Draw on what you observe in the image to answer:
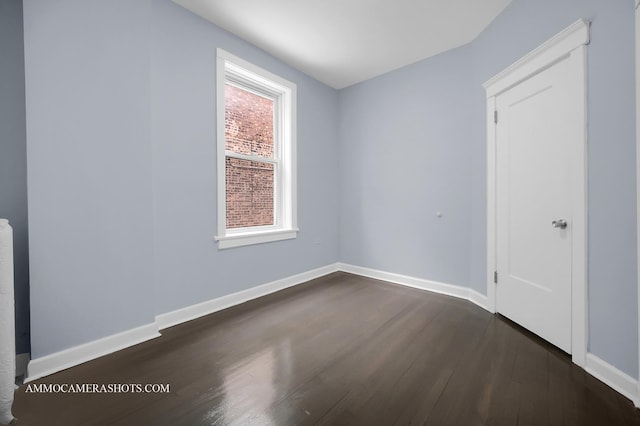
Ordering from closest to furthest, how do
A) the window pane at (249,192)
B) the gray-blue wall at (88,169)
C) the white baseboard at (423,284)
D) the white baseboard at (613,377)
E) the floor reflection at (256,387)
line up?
the floor reflection at (256,387)
the white baseboard at (613,377)
the gray-blue wall at (88,169)
the white baseboard at (423,284)
the window pane at (249,192)

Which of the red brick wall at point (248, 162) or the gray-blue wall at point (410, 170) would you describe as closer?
the red brick wall at point (248, 162)

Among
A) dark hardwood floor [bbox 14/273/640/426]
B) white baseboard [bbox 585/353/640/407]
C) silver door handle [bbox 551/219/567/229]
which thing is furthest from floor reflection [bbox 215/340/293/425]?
silver door handle [bbox 551/219/567/229]

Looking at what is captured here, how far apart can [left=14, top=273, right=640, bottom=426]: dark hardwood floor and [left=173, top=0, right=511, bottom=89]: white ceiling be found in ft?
9.17

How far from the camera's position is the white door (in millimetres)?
1954

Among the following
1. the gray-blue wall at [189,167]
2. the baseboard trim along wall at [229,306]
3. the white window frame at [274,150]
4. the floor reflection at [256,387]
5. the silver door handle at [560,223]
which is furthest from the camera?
the white window frame at [274,150]

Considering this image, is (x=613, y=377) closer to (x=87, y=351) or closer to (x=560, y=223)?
(x=560, y=223)

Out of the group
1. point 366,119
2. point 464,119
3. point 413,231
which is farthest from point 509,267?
point 366,119

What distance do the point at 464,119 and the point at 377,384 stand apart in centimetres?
280

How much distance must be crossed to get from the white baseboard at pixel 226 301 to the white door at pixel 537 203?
2.23 metres

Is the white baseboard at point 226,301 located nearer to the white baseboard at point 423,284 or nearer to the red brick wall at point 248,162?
the white baseboard at point 423,284

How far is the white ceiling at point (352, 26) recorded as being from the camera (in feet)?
7.98

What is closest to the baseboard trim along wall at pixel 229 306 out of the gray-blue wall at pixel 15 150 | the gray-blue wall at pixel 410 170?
the gray-blue wall at pixel 410 170

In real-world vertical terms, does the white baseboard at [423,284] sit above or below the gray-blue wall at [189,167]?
below

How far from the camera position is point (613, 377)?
5.20 ft
